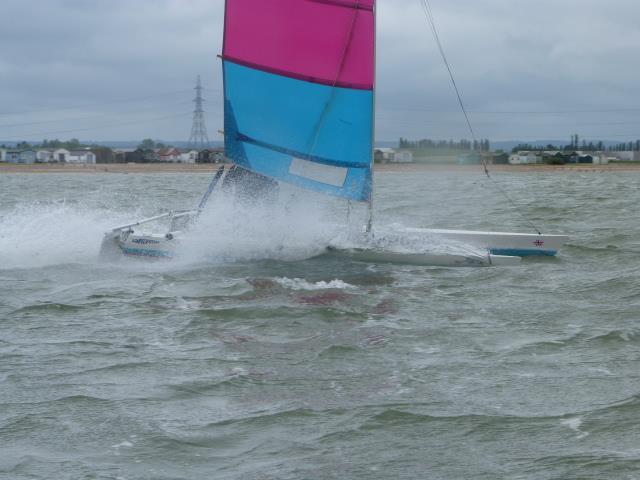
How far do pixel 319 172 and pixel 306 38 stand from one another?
1741 mm

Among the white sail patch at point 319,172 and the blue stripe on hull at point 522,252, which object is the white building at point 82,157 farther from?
the blue stripe on hull at point 522,252

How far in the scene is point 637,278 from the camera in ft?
37.7

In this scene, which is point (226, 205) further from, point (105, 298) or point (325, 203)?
point (105, 298)

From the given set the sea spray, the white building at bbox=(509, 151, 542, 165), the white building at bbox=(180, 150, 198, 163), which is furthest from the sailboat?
the white building at bbox=(180, 150, 198, 163)

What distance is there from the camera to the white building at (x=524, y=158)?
243ft

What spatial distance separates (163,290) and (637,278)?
5.67 metres

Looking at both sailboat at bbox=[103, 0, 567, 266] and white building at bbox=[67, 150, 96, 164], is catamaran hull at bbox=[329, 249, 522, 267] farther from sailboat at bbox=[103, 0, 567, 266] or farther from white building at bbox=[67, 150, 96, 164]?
white building at bbox=[67, 150, 96, 164]

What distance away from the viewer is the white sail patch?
12.5 meters

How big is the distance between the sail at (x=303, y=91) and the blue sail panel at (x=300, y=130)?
0.01 meters

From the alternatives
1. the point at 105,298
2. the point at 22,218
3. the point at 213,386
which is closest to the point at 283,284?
the point at 105,298

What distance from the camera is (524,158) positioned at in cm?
7500

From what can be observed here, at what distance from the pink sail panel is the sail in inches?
0.5

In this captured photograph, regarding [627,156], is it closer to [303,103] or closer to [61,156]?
[61,156]

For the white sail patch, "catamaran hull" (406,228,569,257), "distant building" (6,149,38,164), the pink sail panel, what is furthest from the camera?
"distant building" (6,149,38,164)
